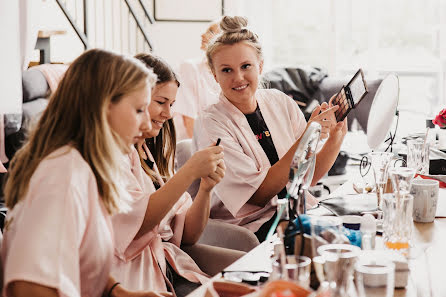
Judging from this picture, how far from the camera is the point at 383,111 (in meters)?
2.09

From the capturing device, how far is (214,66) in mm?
2229

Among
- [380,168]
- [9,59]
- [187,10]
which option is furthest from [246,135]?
[187,10]

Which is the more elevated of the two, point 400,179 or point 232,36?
point 232,36

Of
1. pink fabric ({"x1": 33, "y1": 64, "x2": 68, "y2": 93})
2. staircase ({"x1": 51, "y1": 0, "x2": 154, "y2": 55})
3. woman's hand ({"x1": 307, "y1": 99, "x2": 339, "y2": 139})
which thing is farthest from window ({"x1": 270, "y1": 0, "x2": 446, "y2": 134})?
woman's hand ({"x1": 307, "y1": 99, "x2": 339, "y2": 139})

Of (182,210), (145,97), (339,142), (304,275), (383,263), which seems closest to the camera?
(304,275)

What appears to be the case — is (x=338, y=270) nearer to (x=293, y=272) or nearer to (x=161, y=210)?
(x=293, y=272)

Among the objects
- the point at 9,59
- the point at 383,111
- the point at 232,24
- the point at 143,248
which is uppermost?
the point at 232,24

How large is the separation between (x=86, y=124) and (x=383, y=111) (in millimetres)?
1210

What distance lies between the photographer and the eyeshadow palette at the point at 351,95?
6.09 ft

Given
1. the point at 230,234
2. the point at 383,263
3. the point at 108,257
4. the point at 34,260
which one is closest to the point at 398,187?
the point at 383,263

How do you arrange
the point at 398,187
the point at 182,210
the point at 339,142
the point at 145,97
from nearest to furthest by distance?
the point at 145,97 < the point at 398,187 < the point at 182,210 < the point at 339,142

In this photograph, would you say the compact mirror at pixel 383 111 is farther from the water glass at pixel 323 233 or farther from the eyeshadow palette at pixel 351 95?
the water glass at pixel 323 233

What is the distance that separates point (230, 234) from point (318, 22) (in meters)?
4.44

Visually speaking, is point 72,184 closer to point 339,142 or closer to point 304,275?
point 304,275
